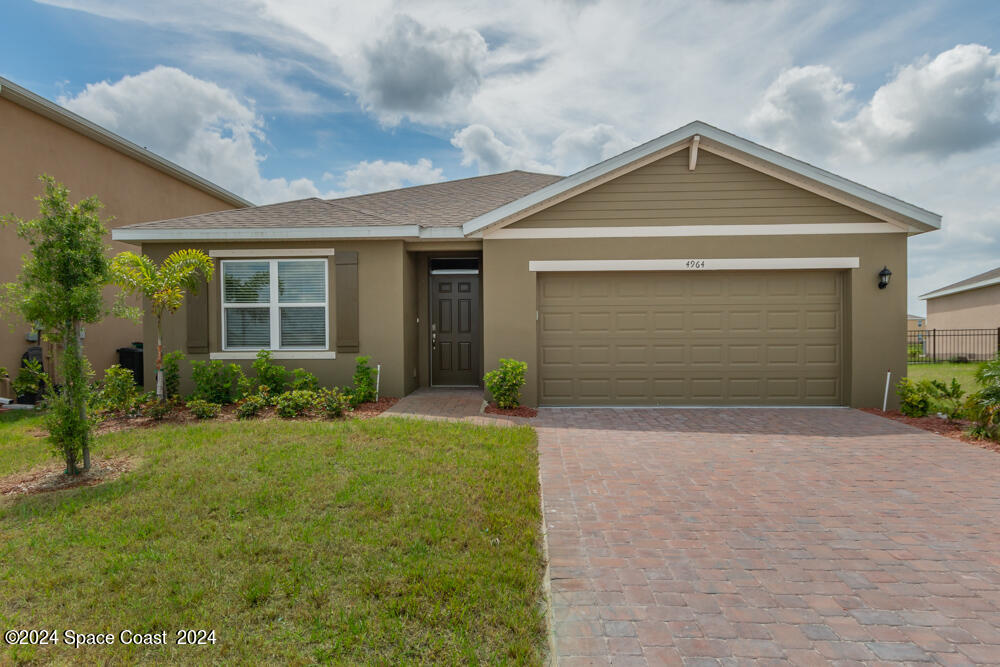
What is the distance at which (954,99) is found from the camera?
11438 mm

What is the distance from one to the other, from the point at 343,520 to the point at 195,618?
1.16m

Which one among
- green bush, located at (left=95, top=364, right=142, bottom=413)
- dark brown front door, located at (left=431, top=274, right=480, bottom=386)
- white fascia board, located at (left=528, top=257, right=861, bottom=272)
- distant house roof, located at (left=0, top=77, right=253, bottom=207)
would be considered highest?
distant house roof, located at (left=0, top=77, right=253, bottom=207)

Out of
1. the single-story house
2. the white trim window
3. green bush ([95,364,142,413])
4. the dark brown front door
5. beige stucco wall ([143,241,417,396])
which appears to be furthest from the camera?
the single-story house

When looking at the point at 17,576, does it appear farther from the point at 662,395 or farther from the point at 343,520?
the point at 662,395

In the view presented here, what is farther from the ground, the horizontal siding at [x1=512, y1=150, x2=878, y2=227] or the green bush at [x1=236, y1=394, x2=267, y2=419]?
the horizontal siding at [x1=512, y1=150, x2=878, y2=227]

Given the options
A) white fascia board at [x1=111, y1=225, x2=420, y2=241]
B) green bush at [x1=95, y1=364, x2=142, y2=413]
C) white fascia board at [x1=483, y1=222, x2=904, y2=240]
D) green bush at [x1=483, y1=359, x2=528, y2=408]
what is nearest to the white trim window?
white fascia board at [x1=111, y1=225, x2=420, y2=241]

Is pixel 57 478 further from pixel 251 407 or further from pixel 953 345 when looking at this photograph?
pixel 953 345

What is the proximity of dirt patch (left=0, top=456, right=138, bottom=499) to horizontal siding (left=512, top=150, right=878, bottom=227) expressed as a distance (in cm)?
626

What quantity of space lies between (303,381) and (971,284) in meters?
26.6

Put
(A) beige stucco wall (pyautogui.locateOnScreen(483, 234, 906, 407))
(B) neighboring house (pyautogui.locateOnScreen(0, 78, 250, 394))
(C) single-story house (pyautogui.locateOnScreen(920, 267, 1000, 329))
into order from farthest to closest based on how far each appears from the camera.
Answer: (C) single-story house (pyautogui.locateOnScreen(920, 267, 1000, 329))
(B) neighboring house (pyautogui.locateOnScreen(0, 78, 250, 394))
(A) beige stucco wall (pyautogui.locateOnScreen(483, 234, 906, 407))

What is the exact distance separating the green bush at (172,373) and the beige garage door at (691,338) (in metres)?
6.09

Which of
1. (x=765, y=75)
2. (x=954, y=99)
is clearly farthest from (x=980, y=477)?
(x=954, y=99)

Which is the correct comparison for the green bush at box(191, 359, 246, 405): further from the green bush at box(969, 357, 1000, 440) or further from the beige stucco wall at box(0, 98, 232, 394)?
the green bush at box(969, 357, 1000, 440)

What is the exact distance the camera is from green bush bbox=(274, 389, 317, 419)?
736 cm
